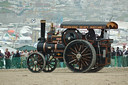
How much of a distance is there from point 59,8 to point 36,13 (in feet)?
41.2

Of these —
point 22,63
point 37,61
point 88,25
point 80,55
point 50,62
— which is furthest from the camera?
point 22,63

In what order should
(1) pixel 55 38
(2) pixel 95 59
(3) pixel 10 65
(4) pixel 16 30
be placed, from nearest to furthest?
(2) pixel 95 59
(1) pixel 55 38
(3) pixel 10 65
(4) pixel 16 30

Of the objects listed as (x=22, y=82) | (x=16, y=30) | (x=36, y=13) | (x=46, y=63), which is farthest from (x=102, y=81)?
(x=36, y=13)

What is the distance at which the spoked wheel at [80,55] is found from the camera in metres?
14.9

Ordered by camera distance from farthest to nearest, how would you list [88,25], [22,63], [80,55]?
1. [22,63]
2. [88,25]
3. [80,55]

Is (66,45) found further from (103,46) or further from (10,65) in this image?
(10,65)

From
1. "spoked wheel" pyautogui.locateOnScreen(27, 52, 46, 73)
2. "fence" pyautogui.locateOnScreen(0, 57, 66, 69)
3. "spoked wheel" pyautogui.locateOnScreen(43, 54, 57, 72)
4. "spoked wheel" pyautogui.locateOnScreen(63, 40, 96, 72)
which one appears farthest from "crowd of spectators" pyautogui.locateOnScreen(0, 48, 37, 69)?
"spoked wheel" pyautogui.locateOnScreen(63, 40, 96, 72)

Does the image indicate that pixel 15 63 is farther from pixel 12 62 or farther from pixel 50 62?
pixel 50 62

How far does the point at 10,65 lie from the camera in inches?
951

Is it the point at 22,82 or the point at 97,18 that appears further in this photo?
the point at 97,18

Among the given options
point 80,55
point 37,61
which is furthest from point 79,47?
point 37,61

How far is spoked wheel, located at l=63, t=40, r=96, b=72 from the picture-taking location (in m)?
14.9

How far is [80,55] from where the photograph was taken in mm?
15102

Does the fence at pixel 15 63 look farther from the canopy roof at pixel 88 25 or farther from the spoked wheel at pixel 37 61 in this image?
the canopy roof at pixel 88 25
